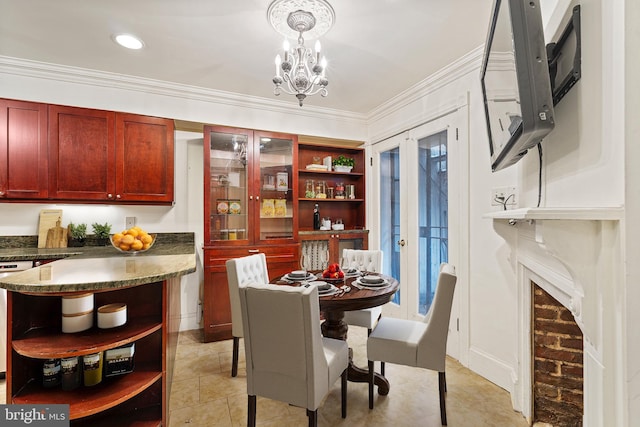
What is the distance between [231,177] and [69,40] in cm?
167

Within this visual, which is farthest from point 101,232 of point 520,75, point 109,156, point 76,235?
point 520,75

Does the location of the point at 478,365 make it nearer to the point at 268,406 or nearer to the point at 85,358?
the point at 268,406

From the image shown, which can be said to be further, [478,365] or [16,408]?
[478,365]

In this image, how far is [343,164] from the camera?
403 cm

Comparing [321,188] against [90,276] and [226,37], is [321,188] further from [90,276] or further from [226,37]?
[90,276]

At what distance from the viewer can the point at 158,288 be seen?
161 cm

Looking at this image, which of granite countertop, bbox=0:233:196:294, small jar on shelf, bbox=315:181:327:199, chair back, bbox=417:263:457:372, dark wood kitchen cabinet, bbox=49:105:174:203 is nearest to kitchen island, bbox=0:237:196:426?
granite countertop, bbox=0:233:196:294

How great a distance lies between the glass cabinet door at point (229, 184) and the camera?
10.6 feet

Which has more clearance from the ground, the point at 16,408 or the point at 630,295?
the point at 630,295

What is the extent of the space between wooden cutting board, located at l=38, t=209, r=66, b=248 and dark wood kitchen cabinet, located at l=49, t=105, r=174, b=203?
0.29 metres

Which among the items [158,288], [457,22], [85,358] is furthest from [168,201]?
[457,22]

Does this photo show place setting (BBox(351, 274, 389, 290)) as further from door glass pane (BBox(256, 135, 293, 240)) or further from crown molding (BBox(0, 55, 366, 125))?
crown molding (BBox(0, 55, 366, 125))

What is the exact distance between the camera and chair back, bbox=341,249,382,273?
2.93m

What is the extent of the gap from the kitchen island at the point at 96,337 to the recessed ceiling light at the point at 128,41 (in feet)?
5.53
